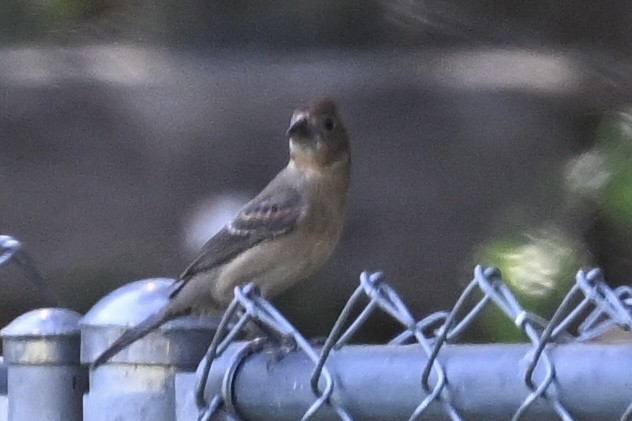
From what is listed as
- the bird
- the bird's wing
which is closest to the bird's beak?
the bird

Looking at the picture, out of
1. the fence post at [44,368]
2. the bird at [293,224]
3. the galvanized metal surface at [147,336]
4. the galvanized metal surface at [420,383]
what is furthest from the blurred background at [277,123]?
the galvanized metal surface at [420,383]

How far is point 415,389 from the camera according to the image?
1.54m

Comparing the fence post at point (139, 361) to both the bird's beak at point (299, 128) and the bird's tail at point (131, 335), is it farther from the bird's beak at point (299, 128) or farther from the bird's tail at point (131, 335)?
the bird's beak at point (299, 128)

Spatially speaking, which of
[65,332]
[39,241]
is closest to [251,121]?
[39,241]

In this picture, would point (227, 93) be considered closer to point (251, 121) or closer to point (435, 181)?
point (251, 121)

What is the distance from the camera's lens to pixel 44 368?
6.20ft

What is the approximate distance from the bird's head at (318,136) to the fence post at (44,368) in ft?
4.71

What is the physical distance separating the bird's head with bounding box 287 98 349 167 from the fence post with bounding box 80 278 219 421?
1.53 metres

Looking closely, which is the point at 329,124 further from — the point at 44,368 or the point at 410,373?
the point at 410,373

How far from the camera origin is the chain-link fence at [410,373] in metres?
1.42

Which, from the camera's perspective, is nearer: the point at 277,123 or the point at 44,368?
the point at 44,368

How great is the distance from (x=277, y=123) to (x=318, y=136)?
2.13ft

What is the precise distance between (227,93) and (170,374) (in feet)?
7.61

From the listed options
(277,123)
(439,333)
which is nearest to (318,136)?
(277,123)
